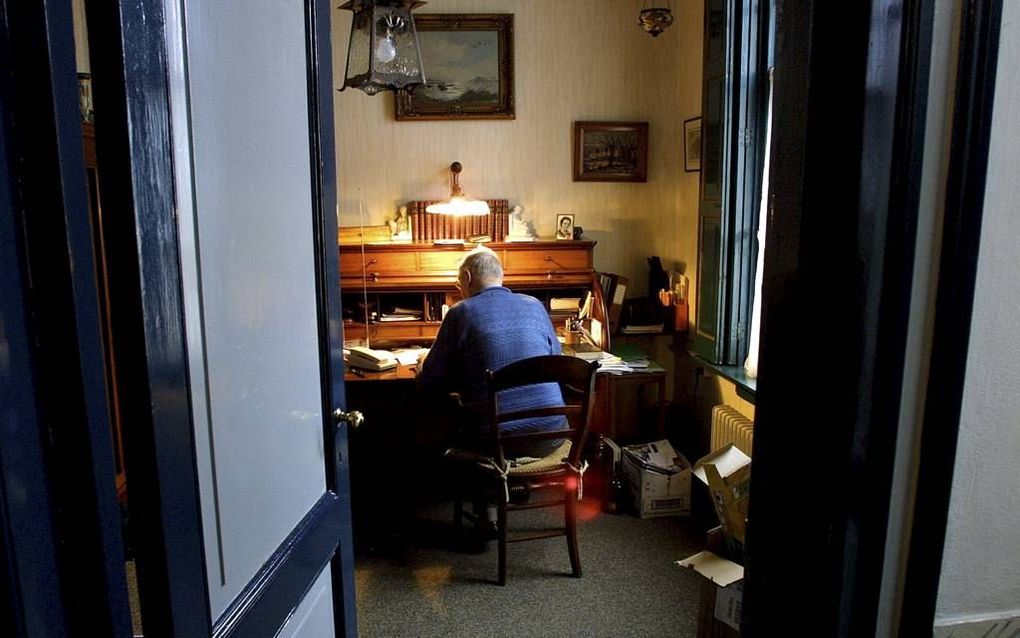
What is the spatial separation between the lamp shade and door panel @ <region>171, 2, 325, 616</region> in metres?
1.24

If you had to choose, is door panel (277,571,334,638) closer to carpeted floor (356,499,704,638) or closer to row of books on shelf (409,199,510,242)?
carpeted floor (356,499,704,638)

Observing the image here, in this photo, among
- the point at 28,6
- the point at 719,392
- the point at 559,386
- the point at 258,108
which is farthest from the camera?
the point at 719,392

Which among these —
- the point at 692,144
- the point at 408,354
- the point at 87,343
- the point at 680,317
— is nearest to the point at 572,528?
the point at 408,354

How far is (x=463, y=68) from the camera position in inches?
161

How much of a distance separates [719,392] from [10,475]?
3.18 meters

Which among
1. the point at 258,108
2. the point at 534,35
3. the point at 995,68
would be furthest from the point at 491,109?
the point at 995,68

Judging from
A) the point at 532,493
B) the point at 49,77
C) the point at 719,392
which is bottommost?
the point at 532,493

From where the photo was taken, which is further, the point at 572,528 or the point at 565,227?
the point at 565,227

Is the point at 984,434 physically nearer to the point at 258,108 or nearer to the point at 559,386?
the point at 258,108

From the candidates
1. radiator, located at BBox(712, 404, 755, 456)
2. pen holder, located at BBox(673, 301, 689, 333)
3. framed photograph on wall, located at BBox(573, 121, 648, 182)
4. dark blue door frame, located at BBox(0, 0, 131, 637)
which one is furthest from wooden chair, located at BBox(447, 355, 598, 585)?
dark blue door frame, located at BBox(0, 0, 131, 637)

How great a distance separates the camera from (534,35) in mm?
4102

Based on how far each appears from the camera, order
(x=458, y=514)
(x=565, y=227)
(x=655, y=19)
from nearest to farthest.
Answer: (x=458, y=514) < (x=655, y=19) < (x=565, y=227)

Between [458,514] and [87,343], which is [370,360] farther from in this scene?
[87,343]

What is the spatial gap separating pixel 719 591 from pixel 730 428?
131 cm
